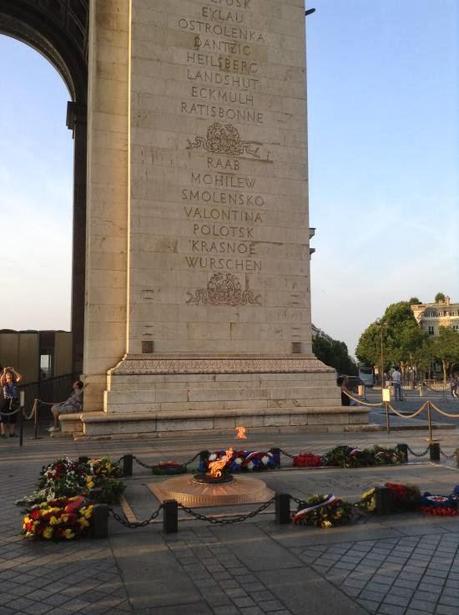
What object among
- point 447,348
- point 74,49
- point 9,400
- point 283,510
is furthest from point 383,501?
point 447,348

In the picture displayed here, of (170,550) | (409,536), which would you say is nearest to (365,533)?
(409,536)

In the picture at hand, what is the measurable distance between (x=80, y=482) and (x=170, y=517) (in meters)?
2.78

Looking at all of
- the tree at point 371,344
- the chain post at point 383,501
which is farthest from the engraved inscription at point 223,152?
the tree at point 371,344

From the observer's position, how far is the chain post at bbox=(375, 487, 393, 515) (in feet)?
28.3

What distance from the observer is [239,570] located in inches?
248

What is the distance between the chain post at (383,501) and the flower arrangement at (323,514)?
2.19 feet

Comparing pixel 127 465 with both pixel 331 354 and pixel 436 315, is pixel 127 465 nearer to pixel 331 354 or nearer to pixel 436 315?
pixel 331 354

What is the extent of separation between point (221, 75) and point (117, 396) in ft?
39.0

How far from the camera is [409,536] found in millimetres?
7590

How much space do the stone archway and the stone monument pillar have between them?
11.2 meters

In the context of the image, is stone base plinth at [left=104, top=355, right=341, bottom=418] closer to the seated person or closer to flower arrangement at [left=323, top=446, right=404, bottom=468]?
the seated person

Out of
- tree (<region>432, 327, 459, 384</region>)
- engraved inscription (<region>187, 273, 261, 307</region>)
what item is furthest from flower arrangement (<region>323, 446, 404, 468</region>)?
tree (<region>432, 327, 459, 384</region>)

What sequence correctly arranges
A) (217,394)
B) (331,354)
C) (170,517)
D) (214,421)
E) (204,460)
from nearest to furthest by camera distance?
(170,517)
(204,460)
(214,421)
(217,394)
(331,354)

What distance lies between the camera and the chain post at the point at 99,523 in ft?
24.7
